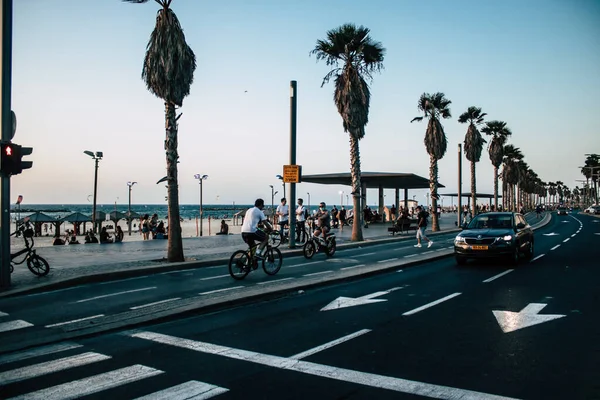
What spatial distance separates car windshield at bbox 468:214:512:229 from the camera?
49.1ft

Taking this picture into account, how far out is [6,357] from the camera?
5730 mm

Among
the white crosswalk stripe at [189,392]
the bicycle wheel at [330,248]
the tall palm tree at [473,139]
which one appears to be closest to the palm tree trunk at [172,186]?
the bicycle wheel at [330,248]

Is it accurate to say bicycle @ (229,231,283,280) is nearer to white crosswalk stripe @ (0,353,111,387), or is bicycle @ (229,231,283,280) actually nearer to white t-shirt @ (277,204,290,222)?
white crosswalk stripe @ (0,353,111,387)

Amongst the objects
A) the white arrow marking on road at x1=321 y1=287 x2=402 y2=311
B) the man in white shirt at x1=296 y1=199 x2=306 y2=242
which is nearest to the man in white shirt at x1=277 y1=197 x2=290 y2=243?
the man in white shirt at x1=296 y1=199 x2=306 y2=242

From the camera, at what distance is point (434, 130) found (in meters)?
34.6

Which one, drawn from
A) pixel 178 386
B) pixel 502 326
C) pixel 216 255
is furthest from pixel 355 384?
pixel 216 255

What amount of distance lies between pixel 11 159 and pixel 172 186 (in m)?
5.14

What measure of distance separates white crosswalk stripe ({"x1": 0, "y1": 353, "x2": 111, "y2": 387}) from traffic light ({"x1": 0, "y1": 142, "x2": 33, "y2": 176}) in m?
5.99

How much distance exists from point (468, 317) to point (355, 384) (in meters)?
3.59

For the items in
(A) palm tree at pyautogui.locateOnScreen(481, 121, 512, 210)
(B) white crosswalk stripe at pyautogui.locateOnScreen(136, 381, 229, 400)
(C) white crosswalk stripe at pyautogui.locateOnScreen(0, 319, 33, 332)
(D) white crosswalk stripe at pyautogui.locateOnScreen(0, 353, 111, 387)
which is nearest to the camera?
(B) white crosswalk stripe at pyautogui.locateOnScreen(136, 381, 229, 400)

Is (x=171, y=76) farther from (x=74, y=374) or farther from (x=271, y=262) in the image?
(x=74, y=374)

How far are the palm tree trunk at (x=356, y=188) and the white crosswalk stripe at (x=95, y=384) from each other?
62.1 ft

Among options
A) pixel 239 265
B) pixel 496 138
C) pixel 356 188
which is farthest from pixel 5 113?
pixel 496 138

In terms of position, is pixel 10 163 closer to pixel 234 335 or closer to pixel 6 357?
pixel 6 357
